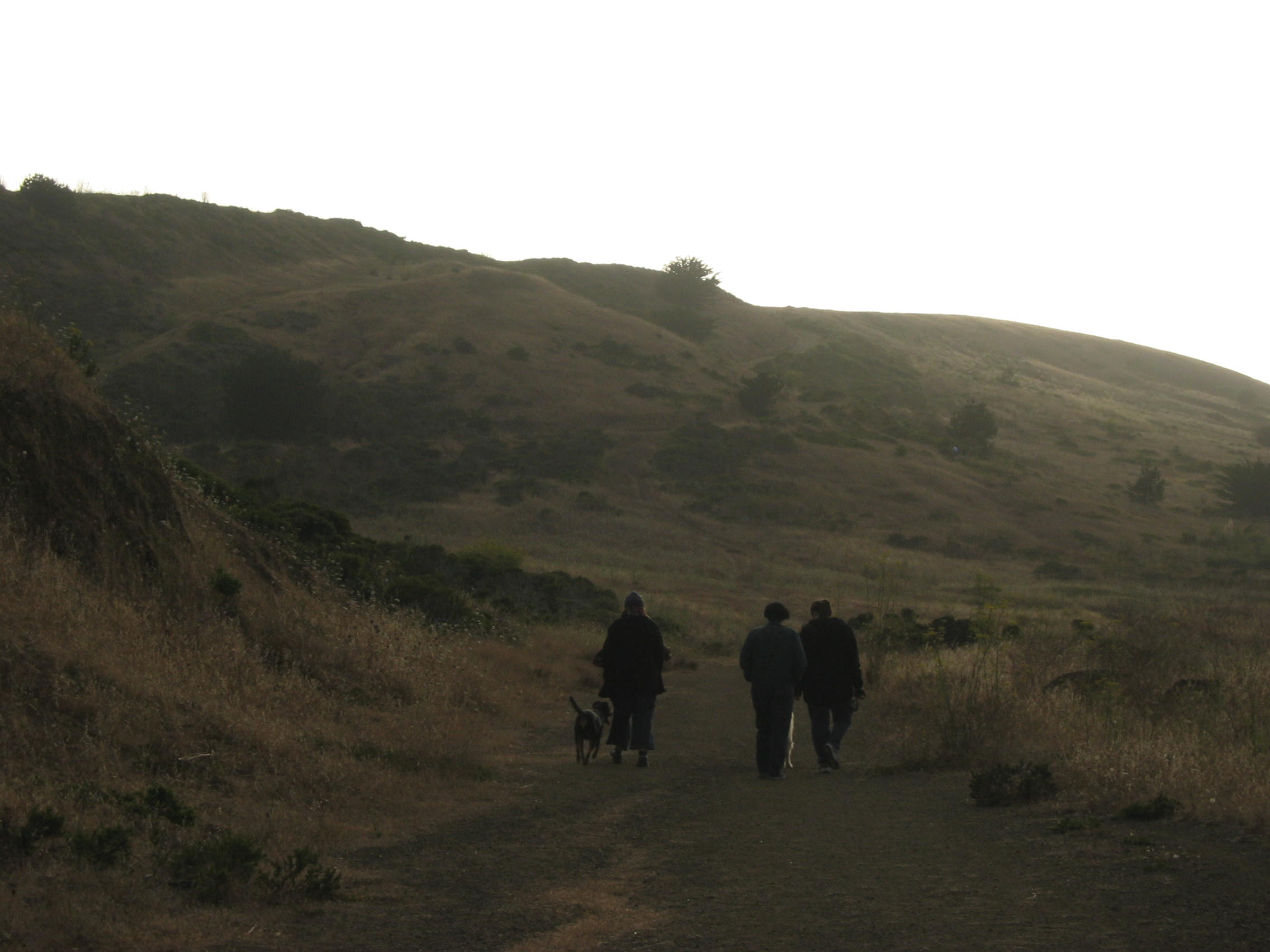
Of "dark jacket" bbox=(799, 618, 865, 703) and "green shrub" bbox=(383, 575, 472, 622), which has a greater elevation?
"dark jacket" bbox=(799, 618, 865, 703)

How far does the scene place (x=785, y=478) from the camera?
184 feet

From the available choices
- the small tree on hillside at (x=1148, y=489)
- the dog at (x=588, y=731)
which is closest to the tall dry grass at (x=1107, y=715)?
the dog at (x=588, y=731)

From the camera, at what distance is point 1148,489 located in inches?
2398

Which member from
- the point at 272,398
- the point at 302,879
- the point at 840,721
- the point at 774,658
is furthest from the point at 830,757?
the point at 272,398

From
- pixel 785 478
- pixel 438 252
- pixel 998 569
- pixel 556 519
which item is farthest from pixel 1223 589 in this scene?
pixel 438 252

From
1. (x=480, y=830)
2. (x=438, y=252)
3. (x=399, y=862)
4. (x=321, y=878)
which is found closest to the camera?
(x=321, y=878)

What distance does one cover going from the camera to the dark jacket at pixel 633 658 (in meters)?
11.2

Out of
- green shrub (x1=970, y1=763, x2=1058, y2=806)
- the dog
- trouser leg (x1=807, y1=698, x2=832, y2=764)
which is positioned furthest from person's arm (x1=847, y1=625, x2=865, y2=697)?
the dog

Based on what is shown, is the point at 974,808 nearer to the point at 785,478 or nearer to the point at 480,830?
the point at 480,830

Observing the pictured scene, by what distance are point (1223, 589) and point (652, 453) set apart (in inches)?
1060

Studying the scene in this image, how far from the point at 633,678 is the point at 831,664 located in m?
1.98

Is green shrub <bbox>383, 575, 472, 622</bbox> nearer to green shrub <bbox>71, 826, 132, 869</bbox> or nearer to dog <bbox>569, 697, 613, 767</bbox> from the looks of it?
dog <bbox>569, 697, 613, 767</bbox>

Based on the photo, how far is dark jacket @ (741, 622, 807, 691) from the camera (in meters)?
10.6

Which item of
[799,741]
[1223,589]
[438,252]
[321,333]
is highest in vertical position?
[438,252]
